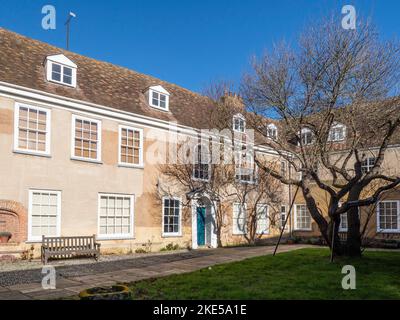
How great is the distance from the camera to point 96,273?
1242cm

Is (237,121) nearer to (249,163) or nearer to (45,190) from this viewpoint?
(249,163)

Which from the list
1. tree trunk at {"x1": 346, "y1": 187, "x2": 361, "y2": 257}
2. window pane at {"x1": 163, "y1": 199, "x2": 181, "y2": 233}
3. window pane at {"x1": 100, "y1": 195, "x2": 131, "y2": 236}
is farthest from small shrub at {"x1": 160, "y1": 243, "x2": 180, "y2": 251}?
tree trunk at {"x1": 346, "y1": 187, "x2": 361, "y2": 257}

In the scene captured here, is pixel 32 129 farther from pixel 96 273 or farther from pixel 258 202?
pixel 258 202

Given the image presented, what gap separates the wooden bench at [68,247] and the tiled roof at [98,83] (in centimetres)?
596

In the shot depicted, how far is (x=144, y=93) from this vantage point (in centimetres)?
2148

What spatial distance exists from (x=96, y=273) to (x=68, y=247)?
3482mm

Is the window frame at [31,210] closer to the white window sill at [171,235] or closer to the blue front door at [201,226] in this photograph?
the white window sill at [171,235]

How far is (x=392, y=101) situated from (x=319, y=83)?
258 centimetres

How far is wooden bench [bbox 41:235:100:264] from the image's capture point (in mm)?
14656

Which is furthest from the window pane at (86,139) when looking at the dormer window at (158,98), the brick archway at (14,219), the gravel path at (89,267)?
the gravel path at (89,267)

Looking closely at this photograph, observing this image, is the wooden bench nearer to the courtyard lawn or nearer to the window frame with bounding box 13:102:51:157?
the window frame with bounding box 13:102:51:157
